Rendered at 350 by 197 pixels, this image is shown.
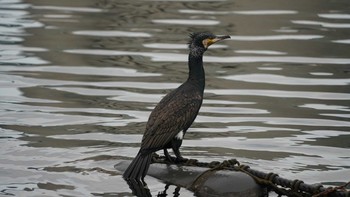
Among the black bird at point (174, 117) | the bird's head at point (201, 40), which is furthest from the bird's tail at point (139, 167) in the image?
the bird's head at point (201, 40)

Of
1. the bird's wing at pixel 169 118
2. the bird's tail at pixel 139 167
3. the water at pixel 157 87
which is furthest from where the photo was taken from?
the water at pixel 157 87

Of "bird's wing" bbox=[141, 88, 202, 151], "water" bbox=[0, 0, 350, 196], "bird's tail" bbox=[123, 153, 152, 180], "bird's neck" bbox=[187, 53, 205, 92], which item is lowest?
"water" bbox=[0, 0, 350, 196]

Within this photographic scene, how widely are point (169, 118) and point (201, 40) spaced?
3.06 ft

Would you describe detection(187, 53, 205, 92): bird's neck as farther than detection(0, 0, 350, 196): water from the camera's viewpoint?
No

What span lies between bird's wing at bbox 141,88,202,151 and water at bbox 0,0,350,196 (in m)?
0.41

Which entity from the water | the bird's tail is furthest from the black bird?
the water

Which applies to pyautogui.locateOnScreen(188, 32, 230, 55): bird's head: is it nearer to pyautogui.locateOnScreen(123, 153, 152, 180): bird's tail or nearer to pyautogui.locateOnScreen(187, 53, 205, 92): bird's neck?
pyautogui.locateOnScreen(187, 53, 205, 92): bird's neck

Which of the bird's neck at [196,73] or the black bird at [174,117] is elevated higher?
the bird's neck at [196,73]

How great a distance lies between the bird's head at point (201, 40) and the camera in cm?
987

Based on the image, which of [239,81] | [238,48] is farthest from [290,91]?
[238,48]

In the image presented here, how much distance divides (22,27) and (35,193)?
1122cm

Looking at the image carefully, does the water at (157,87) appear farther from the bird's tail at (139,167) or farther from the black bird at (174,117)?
the black bird at (174,117)

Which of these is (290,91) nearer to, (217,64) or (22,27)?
(217,64)

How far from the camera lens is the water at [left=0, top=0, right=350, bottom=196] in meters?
10.3
